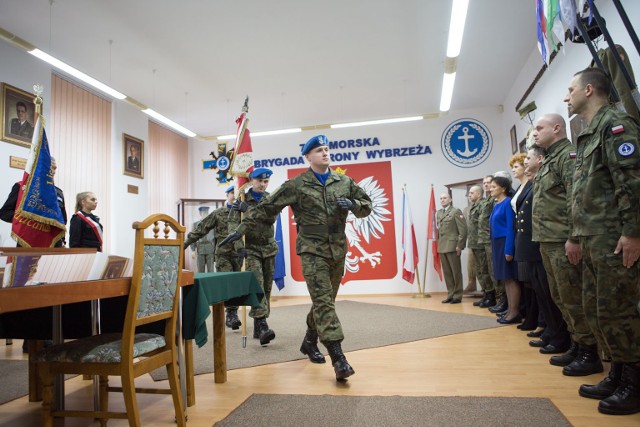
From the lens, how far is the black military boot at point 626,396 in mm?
1893

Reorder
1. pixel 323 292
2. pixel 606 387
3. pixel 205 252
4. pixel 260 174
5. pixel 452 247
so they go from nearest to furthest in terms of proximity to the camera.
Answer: pixel 606 387 → pixel 323 292 → pixel 260 174 → pixel 452 247 → pixel 205 252

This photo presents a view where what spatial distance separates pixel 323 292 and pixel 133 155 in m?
5.67

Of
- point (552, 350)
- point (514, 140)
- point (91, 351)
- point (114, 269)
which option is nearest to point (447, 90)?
point (514, 140)

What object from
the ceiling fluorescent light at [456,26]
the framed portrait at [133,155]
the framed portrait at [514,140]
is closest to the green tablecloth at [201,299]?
the ceiling fluorescent light at [456,26]

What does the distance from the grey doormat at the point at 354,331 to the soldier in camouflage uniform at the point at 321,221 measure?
2.22ft

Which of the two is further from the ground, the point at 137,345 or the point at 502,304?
the point at 137,345

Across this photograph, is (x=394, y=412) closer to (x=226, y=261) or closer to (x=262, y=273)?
(x=262, y=273)

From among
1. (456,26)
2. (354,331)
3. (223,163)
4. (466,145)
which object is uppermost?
(456,26)

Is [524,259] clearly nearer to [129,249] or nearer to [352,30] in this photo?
[352,30]

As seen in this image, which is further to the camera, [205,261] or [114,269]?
[205,261]

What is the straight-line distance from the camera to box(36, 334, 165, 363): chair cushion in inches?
65.9

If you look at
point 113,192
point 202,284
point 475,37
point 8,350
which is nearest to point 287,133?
point 113,192

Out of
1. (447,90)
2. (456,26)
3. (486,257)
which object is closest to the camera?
(456,26)

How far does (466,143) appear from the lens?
26.8 feet
